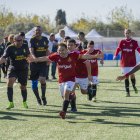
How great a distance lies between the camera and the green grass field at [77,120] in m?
8.59

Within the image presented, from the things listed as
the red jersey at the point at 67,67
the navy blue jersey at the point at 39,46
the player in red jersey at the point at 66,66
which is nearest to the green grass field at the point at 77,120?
the player in red jersey at the point at 66,66

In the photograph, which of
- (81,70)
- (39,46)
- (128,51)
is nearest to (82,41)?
(81,70)

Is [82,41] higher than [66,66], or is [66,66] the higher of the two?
[82,41]

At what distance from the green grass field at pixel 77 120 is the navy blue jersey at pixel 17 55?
1.07m

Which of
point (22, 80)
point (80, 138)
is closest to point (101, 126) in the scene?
point (80, 138)

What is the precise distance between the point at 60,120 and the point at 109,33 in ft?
132

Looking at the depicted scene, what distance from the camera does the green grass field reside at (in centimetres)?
859

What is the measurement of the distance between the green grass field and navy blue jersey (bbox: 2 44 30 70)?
1066 millimetres

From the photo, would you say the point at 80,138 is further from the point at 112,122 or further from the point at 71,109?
the point at 71,109

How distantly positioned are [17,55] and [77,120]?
8.23 ft

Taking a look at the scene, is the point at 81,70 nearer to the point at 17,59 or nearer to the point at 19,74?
the point at 19,74

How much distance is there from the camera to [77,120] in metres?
10.1

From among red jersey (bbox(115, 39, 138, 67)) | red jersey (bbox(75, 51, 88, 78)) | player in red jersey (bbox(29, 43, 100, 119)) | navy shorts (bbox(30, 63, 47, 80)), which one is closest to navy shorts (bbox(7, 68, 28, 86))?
navy shorts (bbox(30, 63, 47, 80))

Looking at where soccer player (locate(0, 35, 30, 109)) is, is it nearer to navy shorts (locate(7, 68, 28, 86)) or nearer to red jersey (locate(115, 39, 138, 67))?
navy shorts (locate(7, 68, 28, 86))
